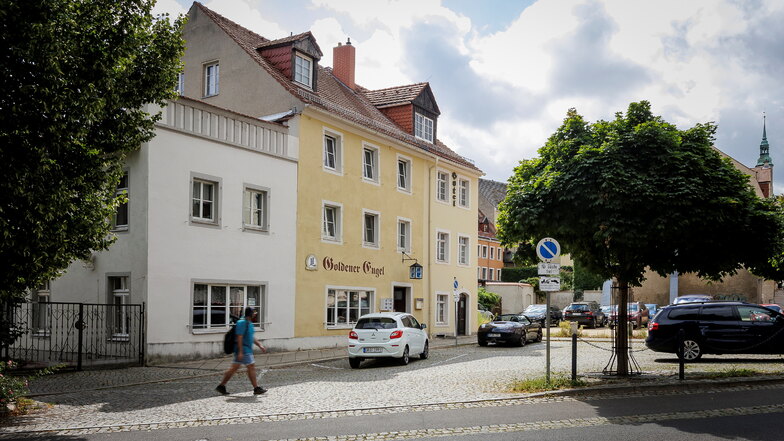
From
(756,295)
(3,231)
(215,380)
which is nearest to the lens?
(3,231)

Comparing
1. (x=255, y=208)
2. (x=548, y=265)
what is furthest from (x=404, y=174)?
(x=548, y=265)

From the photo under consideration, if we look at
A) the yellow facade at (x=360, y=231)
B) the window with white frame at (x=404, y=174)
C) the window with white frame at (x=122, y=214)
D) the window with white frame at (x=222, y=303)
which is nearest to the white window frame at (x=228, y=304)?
the window with white frame at (x=222, y=303)

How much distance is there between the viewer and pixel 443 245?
35.1 m

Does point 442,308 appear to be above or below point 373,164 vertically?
below

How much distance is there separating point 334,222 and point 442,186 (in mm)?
9279

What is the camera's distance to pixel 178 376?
17.0m

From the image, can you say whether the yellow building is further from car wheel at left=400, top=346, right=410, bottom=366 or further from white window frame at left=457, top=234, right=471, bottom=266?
car wheel at left=400, top=346, right=410, bottom=366

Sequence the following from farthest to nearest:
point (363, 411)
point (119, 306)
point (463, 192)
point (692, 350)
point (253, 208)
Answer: point (463, 192)
point (253, 208)
point (119, 306)
point (692, 350)
point (363, 411)

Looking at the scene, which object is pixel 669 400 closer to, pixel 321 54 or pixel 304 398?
pixel 304 398

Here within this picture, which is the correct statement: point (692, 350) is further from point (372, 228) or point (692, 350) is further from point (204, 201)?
point (204, 201)

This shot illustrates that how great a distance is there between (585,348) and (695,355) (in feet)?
21.2

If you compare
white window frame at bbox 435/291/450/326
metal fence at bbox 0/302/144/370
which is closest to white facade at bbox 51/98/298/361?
metal fence at bbox 0/302/144/370

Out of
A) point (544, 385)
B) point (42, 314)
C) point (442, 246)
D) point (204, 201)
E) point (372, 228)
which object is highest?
point (204, 201)

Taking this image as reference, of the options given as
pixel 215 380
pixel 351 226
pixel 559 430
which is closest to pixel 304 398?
pixel 215 380
